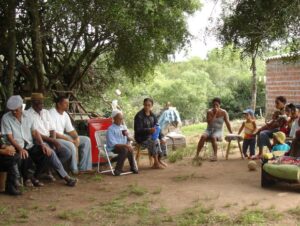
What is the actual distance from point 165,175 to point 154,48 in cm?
378

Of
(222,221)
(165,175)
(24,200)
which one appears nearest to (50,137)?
(24,200)

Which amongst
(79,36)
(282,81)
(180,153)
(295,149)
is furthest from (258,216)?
(282,81)

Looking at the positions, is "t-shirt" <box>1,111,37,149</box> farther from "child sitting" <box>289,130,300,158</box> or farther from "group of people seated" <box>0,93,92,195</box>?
"child sitting" <box>289,130,300,158</box>

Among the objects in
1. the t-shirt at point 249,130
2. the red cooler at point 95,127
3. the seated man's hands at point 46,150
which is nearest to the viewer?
the seated man's hands at point 46,150

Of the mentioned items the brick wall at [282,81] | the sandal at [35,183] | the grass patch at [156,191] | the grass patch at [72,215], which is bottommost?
the grass patch at [72,215]

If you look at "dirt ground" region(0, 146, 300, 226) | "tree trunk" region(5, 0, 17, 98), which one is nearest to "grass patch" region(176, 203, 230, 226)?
"dirt ground" region(0, 146, 300, 226)

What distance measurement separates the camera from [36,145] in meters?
7.19

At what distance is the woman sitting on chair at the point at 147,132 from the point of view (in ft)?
29.2

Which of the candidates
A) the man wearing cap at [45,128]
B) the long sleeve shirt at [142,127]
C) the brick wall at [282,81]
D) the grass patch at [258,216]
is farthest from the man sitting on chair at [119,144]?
the brick wall at [282,81]

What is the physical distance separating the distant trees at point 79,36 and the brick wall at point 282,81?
17.6ft

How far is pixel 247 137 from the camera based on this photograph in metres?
9.82

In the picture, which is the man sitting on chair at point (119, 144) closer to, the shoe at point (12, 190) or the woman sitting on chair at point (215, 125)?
the woman sitting on chair at point (215, 125)

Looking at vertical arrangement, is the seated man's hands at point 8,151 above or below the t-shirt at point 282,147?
above

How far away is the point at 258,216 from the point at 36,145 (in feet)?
11.9
